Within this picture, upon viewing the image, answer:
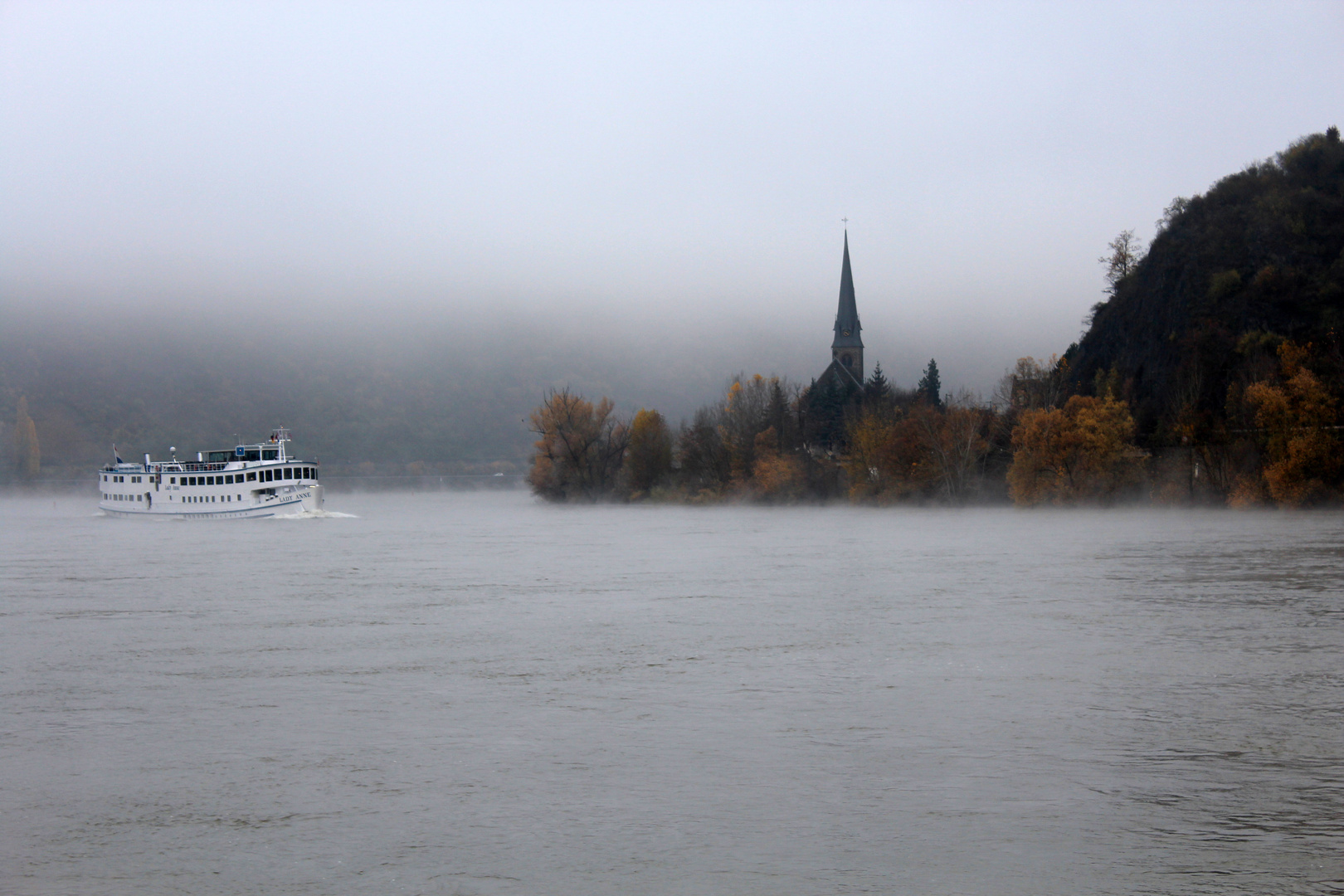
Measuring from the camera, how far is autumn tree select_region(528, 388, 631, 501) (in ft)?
402

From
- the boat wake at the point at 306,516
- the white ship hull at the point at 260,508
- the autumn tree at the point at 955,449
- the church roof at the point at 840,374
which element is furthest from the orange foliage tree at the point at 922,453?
the church roof at the point at 840,374

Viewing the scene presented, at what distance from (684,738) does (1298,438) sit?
70353mm

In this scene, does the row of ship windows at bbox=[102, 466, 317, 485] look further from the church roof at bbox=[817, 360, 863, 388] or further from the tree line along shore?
the church roof at bbox=[817, 360, 863, 388]

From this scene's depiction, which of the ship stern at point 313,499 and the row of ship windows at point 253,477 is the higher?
the row of ship windows at point 253,477

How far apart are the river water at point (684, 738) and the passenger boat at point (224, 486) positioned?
57.4 m

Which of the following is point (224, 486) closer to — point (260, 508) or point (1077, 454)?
point (260, 508)

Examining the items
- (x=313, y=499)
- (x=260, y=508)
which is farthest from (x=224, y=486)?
(x=313, y=499)

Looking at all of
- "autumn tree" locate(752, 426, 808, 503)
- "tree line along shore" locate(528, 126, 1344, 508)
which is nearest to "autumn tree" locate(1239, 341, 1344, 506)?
"tree line along shore" locate(528, 126, 1344, 508)

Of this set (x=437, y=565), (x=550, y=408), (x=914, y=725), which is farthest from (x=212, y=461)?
(x=914, y=725)

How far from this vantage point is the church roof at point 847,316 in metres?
188

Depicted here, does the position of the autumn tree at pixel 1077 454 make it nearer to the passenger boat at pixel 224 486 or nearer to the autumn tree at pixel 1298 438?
the autumn tree at pixel 1298 438

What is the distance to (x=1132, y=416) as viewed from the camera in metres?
88.6

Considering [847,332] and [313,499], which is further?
[847,332]

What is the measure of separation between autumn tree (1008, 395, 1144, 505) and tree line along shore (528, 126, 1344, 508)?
139 mm
